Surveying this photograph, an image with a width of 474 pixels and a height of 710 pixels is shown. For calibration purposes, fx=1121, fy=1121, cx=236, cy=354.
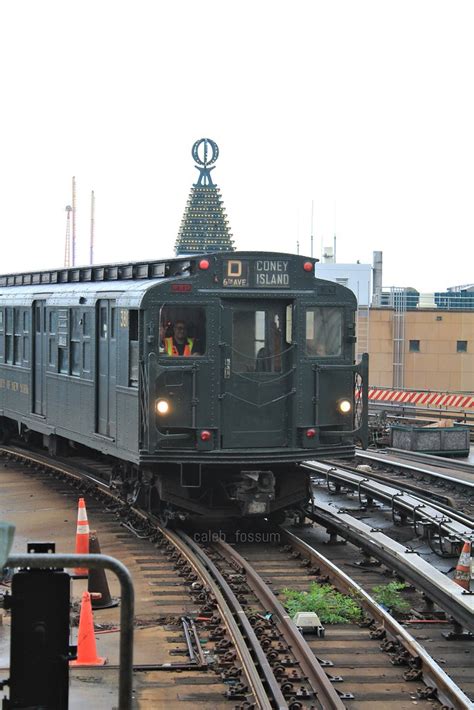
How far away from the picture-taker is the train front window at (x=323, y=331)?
42.8 feet

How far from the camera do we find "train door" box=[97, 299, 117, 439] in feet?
45.4

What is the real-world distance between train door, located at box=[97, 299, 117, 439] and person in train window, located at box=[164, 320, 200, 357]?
1.41 metres

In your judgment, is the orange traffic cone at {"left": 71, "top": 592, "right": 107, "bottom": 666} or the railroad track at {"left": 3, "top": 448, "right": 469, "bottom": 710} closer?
the railroad track at {"left": 3, "top": 448, "right": 469, "bottom": 710}

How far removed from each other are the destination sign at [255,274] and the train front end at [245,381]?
0.04ft

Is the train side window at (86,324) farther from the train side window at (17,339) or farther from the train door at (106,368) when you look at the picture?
the train side window at (17,339)

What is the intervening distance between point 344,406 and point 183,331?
2165mm

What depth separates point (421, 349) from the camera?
4406cm

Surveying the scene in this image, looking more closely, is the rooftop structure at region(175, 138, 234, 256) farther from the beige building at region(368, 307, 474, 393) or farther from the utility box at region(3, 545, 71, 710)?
the utility box at region(3, 545, 71, 710)

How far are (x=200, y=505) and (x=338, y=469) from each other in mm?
4934

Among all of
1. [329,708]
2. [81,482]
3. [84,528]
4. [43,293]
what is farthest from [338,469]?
[329,708]

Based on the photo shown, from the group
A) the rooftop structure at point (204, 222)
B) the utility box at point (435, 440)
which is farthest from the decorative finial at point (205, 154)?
the utility box at point (435, 440)

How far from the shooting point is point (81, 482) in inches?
676

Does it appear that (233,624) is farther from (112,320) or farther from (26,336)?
(26,336)

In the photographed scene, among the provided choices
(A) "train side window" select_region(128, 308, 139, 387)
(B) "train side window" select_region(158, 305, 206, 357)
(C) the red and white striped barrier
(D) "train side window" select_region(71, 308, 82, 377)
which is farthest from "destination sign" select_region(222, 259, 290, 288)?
(C) the red and white striped barrier
